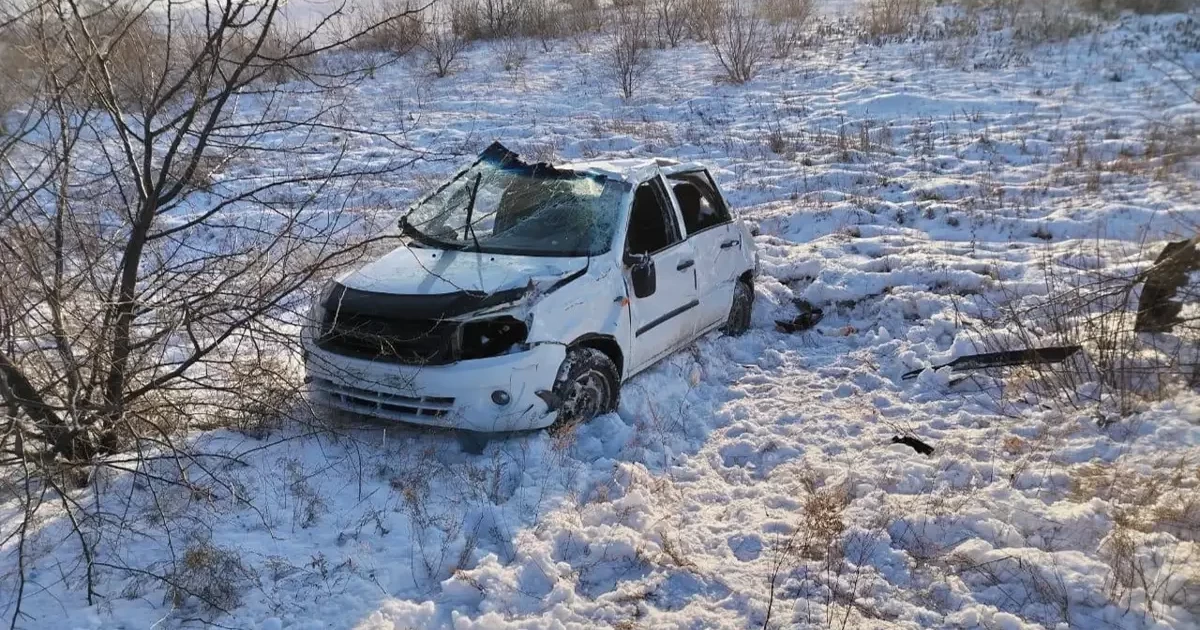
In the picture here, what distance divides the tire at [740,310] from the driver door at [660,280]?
854 mm

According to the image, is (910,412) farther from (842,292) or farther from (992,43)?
(992,43)

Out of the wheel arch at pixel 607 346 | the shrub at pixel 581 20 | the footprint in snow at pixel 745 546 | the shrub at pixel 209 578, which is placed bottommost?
the footprint in snow at pixel 745 546

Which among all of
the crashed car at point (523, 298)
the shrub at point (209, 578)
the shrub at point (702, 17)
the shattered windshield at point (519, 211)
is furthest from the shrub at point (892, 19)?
the shrub at point (209, 578)

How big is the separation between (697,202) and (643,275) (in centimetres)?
137

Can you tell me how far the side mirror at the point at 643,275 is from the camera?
18.0ft

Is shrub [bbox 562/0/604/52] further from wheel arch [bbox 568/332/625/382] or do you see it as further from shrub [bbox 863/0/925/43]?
wheel arch [bbox 568/332/625/382]

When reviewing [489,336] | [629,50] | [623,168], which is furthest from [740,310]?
[629,50]

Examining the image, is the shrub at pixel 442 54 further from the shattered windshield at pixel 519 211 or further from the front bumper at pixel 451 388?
the front bumper at pixel 451 388

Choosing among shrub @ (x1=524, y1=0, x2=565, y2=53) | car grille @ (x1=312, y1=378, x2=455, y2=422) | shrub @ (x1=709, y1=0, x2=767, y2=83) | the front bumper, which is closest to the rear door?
the front bumper

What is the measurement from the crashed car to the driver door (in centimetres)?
1

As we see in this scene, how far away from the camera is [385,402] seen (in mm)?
4777

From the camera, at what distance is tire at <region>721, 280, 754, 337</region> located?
7.09m

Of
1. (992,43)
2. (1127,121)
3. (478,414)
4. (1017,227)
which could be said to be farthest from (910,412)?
(992,43)

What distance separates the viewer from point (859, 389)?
6.05 m
